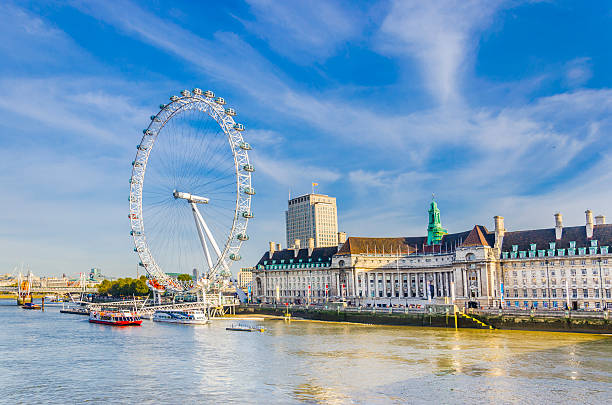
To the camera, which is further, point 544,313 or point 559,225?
point 559,225

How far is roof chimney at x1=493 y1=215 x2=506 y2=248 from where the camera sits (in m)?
104

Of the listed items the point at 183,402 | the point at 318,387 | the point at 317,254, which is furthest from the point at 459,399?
the point at 317,254

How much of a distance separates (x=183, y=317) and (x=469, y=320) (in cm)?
5277

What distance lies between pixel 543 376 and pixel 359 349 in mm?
20988

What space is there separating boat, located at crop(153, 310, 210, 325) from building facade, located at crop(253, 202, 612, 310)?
29.7 meters

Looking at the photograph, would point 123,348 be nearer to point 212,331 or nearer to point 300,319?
point 212,331

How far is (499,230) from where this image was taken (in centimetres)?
10438

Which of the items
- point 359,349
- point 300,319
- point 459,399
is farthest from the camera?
point 300,319

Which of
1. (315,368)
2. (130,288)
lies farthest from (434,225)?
(130,288)

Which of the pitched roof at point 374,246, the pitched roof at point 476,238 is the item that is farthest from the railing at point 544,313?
the pitched roof at point 374,246

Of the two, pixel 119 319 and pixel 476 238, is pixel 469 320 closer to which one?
pixel 476 238

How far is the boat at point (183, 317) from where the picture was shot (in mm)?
101363

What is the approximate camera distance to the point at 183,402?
36.6 meters

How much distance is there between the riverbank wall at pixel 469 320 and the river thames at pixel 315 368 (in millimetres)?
3654
